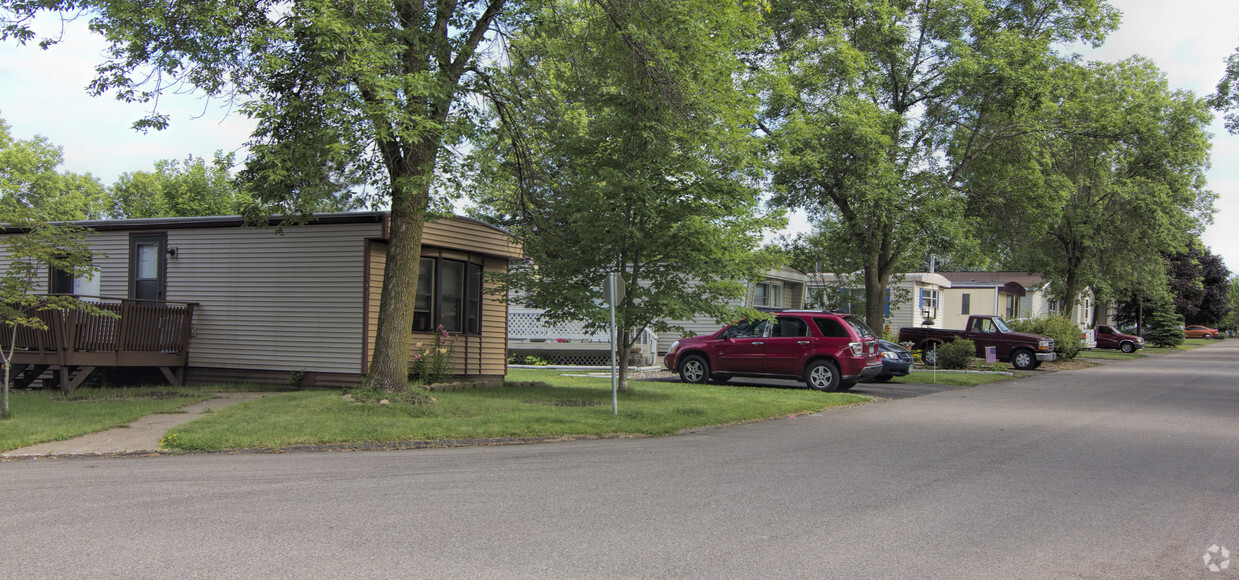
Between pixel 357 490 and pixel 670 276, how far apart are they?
8.51 meters

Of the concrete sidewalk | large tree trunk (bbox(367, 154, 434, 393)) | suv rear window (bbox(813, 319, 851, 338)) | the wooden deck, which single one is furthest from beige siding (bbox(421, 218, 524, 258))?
suv rear window (bbox(813, 319, 851, 338))

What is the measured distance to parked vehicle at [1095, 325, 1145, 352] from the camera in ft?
154

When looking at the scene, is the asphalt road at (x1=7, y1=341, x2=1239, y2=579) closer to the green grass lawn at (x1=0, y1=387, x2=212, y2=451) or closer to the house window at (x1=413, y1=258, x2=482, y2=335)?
the green grass lawn at (x1=0, y1=387, x2=212, y2=451)

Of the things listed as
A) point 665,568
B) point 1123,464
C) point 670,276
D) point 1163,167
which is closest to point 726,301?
point 670,276

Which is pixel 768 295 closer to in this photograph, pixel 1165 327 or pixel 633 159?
pixel 633 159

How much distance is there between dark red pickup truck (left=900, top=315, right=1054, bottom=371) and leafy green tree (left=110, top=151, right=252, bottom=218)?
3171 centimetres

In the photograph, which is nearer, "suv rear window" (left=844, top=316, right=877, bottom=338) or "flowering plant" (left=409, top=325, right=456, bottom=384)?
"flowering plant" (left=409, top=325, right=456, bottom=384)

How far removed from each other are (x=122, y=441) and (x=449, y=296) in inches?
308

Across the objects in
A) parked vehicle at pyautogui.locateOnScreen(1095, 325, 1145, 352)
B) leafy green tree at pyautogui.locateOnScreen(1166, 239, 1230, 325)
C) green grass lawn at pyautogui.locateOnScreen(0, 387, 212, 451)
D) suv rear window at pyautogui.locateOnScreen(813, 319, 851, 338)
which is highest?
leafy green tree at pyautogui.locateOnScreen(1166, 239, 1230, 325)

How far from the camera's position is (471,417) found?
12055 mm

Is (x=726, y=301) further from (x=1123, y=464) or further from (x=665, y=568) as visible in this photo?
(x=665, y=568)

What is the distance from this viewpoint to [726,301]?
1520cm

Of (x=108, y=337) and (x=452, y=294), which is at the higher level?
(x=452, y=294)

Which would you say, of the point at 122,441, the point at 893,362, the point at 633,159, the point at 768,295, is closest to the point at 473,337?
the point at 633,159
